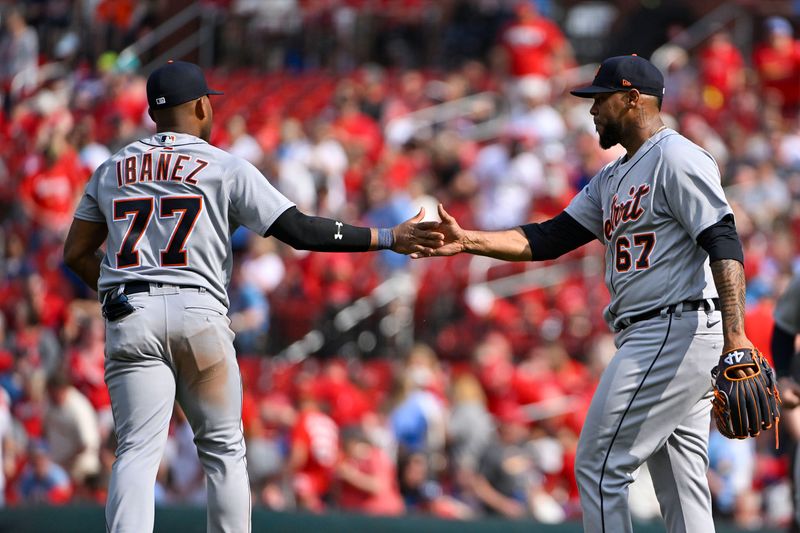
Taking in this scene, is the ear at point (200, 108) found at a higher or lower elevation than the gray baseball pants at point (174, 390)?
higher

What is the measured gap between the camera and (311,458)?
9695 mm

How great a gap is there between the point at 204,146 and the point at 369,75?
1160cm

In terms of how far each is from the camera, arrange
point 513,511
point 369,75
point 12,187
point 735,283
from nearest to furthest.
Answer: point 735,283, point 513,511, point 12,187, point 369,75

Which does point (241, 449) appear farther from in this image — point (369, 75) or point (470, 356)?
point (369, 75)

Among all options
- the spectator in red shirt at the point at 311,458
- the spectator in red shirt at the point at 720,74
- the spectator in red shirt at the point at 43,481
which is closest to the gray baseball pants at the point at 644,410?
the spectator in red shirt at the point at 311,458

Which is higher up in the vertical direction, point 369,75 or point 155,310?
point 369,75

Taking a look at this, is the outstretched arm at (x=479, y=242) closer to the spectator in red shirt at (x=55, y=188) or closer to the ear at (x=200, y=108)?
the ear at (x=200, y=108)

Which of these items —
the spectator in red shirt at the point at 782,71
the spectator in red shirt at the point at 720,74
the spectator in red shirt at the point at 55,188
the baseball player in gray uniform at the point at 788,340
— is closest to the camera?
the baseball player in gray uniform at the point at 788,340

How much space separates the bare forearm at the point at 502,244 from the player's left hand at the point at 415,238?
0.15 metres

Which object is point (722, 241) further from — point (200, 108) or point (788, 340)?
point (200, 108)

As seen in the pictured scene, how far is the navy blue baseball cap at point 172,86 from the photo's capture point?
16.6ft

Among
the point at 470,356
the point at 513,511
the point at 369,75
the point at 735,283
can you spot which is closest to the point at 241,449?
the point at 735,283

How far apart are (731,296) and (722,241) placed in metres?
0.22

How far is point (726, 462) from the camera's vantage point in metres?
9.42
